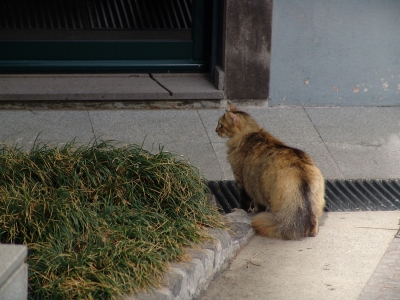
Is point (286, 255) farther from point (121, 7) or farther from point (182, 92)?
point (121, 7)

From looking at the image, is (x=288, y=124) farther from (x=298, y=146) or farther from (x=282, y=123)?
(x=298, y=146)

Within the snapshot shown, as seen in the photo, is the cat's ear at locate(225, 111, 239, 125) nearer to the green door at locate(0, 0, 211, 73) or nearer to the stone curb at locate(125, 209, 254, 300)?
the stone curb at locate(125, 209, 254, 300)

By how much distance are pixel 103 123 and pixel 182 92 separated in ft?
3.13

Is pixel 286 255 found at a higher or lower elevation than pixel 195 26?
lower

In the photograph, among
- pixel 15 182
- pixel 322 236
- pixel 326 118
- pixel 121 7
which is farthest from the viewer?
pixel 121 7

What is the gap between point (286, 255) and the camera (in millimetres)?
5145

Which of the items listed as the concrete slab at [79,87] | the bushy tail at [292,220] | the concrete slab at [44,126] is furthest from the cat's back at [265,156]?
the concrete slab at [79,87]

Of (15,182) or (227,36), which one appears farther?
(227,36)

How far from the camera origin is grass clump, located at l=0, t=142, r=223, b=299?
4070 mm

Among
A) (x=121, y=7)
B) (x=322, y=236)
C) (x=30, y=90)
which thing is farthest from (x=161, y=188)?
(x=121, y=7)

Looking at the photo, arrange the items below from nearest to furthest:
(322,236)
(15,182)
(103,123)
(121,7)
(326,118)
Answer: (15,182) < (322,236) < (103,123) < (326,118) < (121,7)

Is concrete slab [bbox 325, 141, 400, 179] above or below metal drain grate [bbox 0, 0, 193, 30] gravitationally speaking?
below

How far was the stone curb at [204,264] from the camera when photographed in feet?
13.7

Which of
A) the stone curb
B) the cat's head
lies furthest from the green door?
the stone curb
